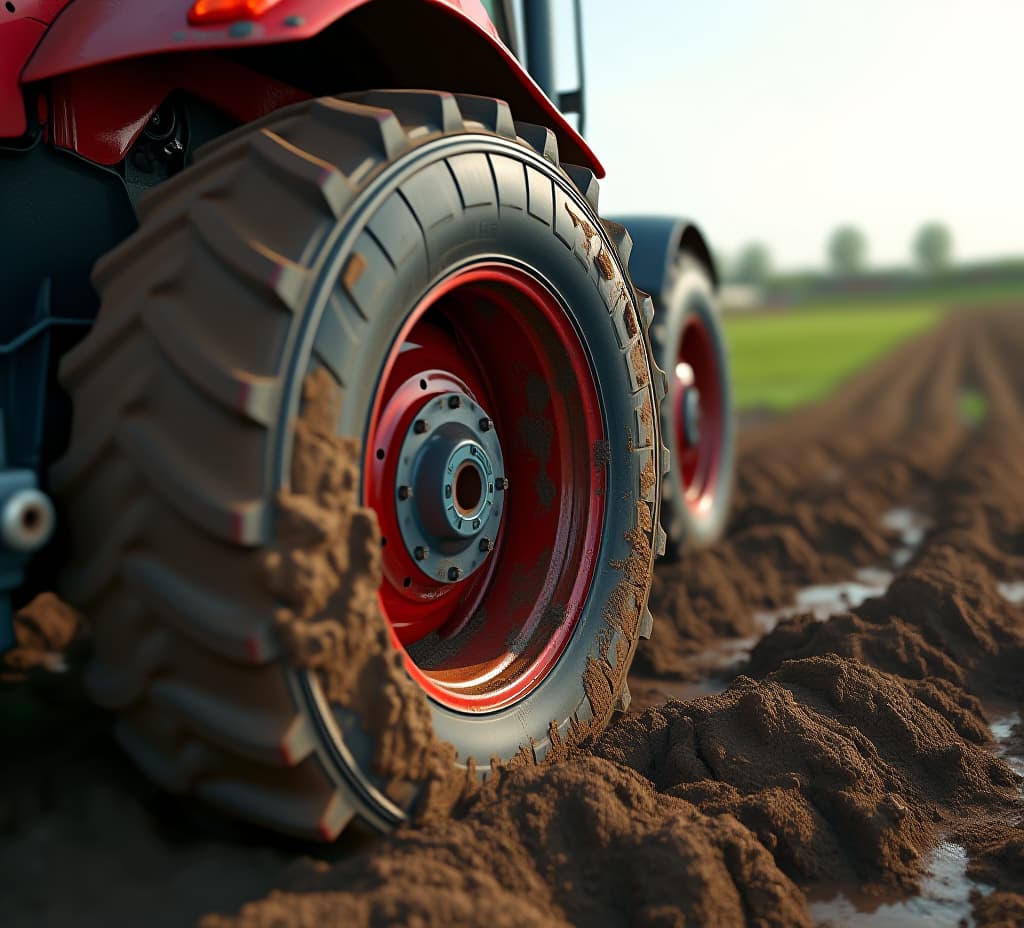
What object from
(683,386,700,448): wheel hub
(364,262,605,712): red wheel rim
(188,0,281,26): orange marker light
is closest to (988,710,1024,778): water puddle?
(364,262,605,712): red wheel rim

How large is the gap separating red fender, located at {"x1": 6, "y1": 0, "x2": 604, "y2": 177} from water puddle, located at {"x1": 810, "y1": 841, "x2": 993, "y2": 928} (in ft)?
5.94

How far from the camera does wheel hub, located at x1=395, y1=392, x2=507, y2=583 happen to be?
2.10 metres

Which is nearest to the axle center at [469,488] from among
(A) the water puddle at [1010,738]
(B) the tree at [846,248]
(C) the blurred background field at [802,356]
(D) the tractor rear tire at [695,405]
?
(A) the water puddle at [1010,738]

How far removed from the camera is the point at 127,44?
68.9 inches

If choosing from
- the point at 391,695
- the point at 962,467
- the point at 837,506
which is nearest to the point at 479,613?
the point at 391,695

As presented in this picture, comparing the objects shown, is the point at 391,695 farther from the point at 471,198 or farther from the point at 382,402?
the point at 471,198

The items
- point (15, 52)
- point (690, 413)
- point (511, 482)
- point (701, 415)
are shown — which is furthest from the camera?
point (701, 415)

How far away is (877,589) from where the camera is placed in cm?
440

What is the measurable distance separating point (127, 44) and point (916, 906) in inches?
83.2

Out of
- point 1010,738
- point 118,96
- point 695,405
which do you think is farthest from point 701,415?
point 118,96

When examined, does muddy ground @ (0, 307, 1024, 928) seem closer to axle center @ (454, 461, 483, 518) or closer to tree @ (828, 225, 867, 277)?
axle center @ (454, 461, 483, 518)

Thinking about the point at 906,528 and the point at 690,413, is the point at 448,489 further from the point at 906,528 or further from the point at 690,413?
the point at 906,528

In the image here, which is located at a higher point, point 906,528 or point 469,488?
point 469,488

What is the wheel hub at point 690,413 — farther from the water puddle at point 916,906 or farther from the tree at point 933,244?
the tree at point 933,244
